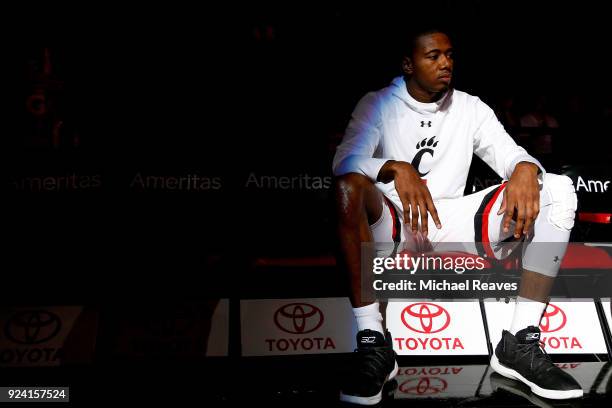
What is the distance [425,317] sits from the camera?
255cm

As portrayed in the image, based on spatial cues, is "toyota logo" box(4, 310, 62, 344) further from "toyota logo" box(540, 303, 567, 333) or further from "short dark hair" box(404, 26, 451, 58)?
"toyota logo" box(540, 303, 567, 333)

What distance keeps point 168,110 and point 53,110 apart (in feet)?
3.40

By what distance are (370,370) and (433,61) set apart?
58.5 inches

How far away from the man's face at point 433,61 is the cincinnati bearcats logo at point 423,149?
25 centimetres

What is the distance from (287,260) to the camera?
10.7 ft

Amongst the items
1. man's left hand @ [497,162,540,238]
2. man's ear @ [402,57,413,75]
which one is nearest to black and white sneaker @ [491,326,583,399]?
man's left hand @ [497,162,540,238]

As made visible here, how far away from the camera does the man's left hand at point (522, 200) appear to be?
84.9 inches

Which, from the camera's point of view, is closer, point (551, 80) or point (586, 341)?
point (586, 341)

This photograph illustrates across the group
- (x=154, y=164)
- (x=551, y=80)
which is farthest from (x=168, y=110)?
(x=551, y=80)

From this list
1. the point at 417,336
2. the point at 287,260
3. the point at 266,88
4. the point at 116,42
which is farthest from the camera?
the point at 116,42

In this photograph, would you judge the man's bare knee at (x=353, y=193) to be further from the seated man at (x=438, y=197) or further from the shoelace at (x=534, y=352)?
the shoelace at (x=534, y=352)

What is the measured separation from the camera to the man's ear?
2.65m

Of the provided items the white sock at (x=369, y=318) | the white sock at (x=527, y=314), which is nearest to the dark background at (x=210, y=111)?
the white sock at (x=369, y=318)

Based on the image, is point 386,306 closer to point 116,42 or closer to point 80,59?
point 116,42
